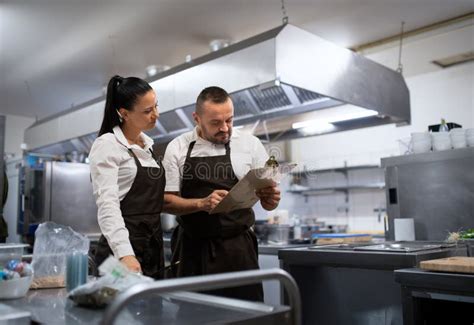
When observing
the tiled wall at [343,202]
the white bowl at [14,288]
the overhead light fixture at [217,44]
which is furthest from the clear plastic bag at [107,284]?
the tiled wall at [343,202]

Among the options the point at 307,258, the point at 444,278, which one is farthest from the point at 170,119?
the point at 444,278

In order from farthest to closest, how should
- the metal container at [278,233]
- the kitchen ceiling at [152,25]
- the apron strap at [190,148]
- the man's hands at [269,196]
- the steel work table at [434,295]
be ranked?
the kitchen ceiling at [152,25] → the metal container at [278,233] → the apron strap at [190,148] → the man's hands at [269,196] → the steel work table at [434,295]

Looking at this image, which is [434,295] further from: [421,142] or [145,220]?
[421,142]

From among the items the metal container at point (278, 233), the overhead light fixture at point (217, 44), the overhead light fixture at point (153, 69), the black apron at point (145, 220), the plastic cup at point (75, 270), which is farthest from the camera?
the overhead light fixture at point (153, 69)

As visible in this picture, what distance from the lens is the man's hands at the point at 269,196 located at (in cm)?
195

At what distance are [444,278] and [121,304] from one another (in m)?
1.26

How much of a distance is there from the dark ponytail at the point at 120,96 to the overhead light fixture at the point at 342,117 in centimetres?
236

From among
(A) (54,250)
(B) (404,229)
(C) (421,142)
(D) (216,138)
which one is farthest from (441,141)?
(A) (54,250)

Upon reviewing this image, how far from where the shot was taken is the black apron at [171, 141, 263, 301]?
1994mm

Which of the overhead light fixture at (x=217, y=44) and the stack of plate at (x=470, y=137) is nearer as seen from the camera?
the stack of plate at (x=470, y=137)

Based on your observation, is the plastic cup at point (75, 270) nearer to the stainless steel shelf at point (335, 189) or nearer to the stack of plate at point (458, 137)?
the stack of plate at point (458, 137)

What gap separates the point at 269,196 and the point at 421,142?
174cm

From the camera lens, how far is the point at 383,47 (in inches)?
212

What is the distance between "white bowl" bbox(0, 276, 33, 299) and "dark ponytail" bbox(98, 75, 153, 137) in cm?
64
